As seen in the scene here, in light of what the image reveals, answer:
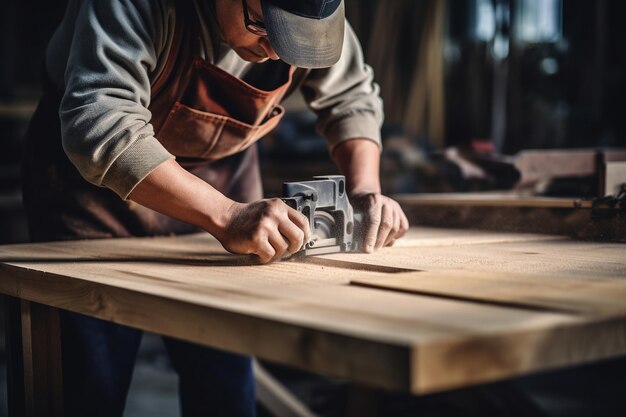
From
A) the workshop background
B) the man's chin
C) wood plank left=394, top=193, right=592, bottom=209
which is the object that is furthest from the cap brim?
the workshop background

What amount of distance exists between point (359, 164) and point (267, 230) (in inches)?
28.3

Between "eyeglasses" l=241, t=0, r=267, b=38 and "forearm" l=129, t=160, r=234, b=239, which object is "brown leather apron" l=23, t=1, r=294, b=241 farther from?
"forearm" l=129, t=160, r=234, b=239

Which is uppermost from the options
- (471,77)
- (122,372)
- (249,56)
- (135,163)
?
(471,77)

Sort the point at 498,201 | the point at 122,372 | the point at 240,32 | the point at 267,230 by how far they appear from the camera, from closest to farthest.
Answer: the point at 267,230
the point at 240,32
the point at 122,372
the point at 498,201

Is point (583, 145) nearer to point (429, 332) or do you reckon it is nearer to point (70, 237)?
point (70, 237)

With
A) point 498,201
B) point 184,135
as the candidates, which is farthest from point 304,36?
point 498,201

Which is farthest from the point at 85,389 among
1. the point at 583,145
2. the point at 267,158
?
the point at 583,145

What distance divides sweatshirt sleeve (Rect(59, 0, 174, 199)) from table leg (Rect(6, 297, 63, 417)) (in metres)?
0.33

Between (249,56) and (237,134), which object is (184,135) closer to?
(237,134)

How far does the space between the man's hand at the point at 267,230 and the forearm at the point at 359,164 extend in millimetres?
513

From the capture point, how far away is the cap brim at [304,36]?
5.47ft

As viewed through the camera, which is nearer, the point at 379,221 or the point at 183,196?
the point at 183,196

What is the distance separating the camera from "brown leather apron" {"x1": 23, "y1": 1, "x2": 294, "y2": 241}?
1.97 m

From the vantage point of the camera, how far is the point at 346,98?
234cm
